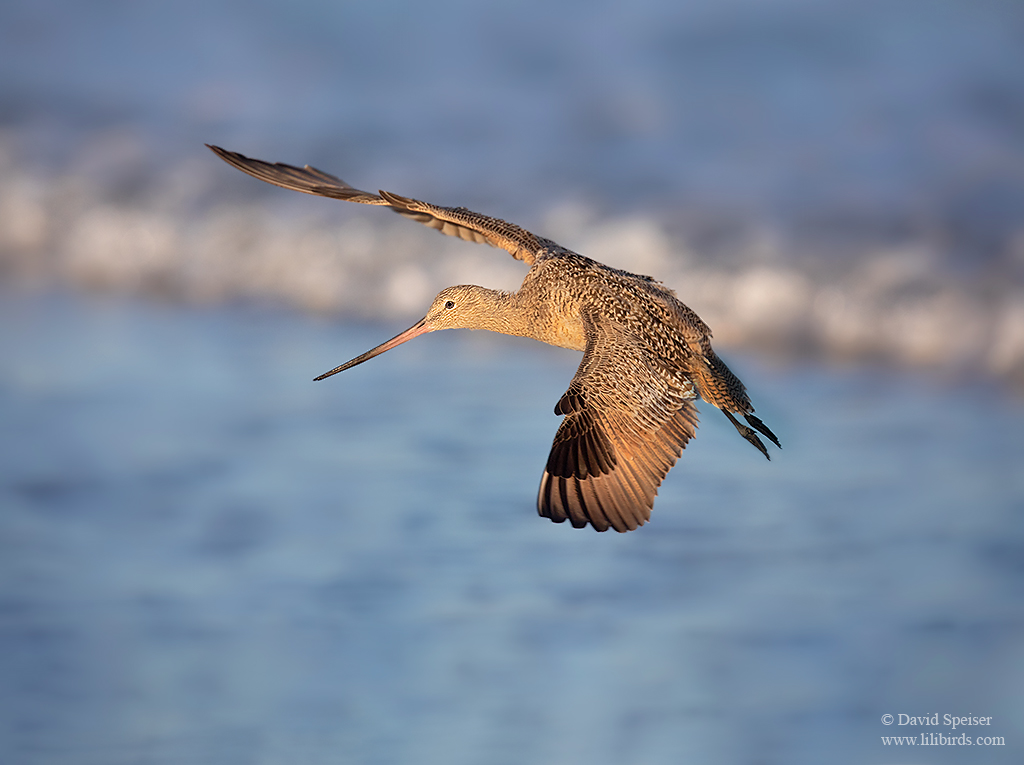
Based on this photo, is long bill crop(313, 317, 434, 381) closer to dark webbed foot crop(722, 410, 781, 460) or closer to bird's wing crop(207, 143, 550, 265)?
bird's wing crop(207, 143, 550, 265)

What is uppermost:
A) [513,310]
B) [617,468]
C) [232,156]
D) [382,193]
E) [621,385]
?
[232,156]

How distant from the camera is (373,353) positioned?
8859 millimetres

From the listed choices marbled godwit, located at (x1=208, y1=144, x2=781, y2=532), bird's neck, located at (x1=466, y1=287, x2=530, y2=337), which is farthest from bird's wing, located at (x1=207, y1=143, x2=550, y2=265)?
bird's neck, located at (x1=466, y1=287, x2=530, y2=337)

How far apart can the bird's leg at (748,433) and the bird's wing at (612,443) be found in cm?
66

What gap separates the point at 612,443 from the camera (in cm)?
702

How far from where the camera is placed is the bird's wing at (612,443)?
680cm

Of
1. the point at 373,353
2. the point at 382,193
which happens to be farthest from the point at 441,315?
the point at 382,193

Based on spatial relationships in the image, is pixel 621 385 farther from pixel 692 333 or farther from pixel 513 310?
pixel 513 310

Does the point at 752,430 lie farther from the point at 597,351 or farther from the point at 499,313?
the point at 499,313

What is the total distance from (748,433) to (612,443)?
1324 mm

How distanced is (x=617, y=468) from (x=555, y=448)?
16.3 inches

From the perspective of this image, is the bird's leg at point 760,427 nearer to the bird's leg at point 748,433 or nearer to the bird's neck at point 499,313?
the bird's leg at point 748,433

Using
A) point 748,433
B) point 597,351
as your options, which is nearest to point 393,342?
point 597,351

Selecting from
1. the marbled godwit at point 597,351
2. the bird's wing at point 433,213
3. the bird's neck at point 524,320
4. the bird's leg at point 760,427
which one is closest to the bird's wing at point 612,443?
the marbled godwit at point 597,351
